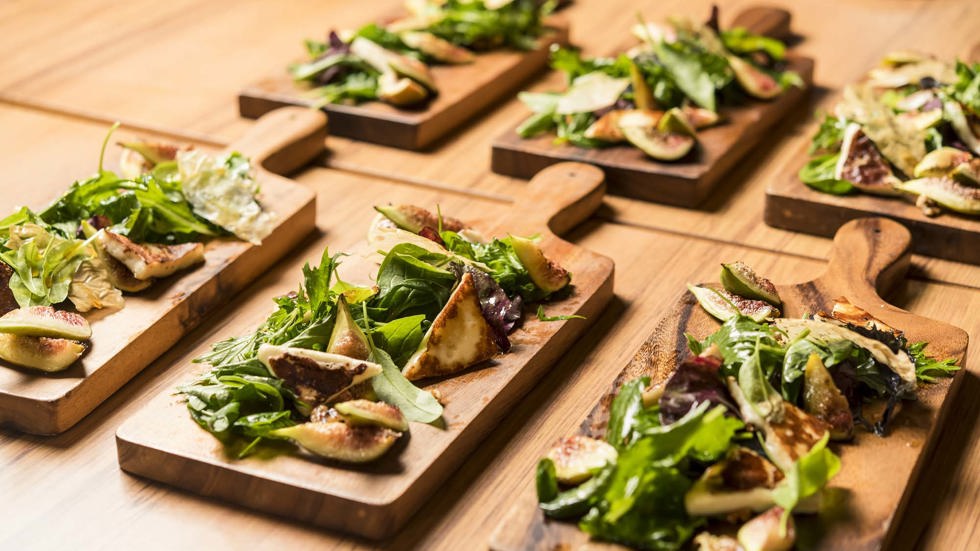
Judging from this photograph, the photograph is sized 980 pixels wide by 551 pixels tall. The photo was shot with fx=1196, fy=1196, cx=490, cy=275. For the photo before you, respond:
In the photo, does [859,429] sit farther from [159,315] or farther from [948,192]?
[159,315]

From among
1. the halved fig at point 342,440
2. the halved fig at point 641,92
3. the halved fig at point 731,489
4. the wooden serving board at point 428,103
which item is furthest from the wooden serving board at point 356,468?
the wooden serving board at point 428,103

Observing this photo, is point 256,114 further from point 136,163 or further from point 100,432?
point 100,432

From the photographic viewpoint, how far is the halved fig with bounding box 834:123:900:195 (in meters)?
2.70

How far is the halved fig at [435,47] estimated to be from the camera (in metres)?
3.46

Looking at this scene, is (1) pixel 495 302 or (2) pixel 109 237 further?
(2) pixel 109 237

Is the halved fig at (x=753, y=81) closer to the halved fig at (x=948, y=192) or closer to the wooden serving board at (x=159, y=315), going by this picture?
the halved fig at (x=948, y=192)

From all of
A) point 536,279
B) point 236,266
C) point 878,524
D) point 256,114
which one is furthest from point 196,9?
point 878,524

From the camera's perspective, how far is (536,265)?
2.25 metres

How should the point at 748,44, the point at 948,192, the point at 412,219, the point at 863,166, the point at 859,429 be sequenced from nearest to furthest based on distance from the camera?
the point at 859,429
the point at 412,219
the point at 948,192
the point at 863,166
the point at 748,44

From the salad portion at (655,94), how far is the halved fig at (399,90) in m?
0.29

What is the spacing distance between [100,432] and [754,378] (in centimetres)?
110

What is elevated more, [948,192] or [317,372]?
[317,372]

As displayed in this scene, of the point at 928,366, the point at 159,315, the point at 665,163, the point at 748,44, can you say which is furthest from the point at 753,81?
the point at 159,315

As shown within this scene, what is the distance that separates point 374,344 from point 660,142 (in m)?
1.17
